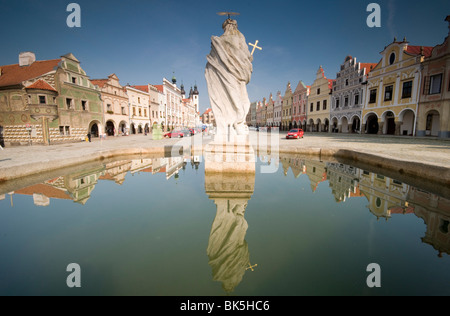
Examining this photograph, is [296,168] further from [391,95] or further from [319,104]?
[319,104]

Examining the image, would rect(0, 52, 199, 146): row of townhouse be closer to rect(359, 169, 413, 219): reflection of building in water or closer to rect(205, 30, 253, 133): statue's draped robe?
rect(205, 30, 253, 133): statue's draped robe

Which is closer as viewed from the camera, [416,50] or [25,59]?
[25,59]

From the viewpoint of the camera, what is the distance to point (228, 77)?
6.20 m

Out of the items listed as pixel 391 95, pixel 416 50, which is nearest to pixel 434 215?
pixel 391 95

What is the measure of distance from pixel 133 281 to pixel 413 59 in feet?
98.6

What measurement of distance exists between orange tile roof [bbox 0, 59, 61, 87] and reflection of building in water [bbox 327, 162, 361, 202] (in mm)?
25723

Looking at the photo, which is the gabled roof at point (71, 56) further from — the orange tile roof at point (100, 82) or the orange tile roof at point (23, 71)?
the orange tile roof at point (100, 82)

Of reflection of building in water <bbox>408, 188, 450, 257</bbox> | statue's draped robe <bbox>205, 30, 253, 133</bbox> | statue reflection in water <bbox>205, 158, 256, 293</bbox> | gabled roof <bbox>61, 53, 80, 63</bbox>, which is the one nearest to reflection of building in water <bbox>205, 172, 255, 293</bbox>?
statue reflection in water <bbox>205, 158, 256, 293</bbox>

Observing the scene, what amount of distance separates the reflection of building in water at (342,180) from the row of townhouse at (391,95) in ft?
62.8

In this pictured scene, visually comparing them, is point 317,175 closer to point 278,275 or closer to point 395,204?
point 395,204

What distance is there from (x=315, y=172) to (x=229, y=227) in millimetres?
5258

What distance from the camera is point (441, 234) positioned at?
3.18m

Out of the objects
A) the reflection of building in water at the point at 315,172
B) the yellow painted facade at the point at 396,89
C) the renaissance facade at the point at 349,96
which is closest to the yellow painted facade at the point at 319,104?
the renaissance facade at the point at 349,96

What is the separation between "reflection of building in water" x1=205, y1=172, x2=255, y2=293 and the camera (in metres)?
2.41
